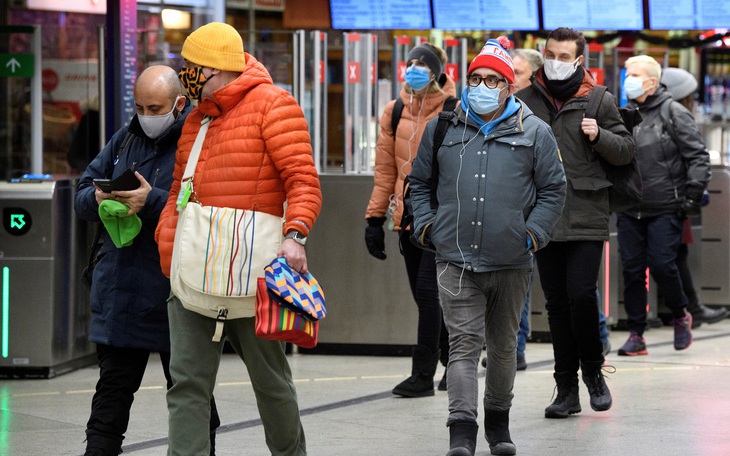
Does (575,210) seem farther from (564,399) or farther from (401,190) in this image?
(401,190)

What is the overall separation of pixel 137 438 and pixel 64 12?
6.15 m

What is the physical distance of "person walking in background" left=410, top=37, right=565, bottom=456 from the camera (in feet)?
17.1

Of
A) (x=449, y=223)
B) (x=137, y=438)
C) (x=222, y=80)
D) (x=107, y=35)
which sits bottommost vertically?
(x=137, y=438)

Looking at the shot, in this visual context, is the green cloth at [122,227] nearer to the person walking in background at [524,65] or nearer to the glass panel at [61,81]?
the person walking in background at [524,65]

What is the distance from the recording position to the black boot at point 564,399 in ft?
20.9

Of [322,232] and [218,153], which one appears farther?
[322,232]

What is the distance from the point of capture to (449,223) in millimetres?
5297

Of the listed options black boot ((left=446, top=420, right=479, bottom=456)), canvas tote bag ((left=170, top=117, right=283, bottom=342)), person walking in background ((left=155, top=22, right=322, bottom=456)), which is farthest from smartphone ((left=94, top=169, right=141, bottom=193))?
black boot ((left=446, top=420, right=479, bottom=456))

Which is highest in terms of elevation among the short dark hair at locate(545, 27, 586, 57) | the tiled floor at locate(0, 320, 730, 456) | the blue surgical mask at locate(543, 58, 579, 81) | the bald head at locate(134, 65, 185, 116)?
the short dark hair at locate(545, 27, 586, 57)

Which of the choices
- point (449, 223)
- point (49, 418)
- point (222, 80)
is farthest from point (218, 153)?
point (49, 418)

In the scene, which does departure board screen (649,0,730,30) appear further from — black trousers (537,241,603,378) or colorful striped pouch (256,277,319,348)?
colorful striped pouch (256,277,319,348)

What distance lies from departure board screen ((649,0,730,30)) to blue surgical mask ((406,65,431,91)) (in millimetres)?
5301

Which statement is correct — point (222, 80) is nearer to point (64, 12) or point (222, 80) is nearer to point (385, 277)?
point (385, 277)

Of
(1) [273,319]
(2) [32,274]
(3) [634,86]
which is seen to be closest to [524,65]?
(3) [634,86]
